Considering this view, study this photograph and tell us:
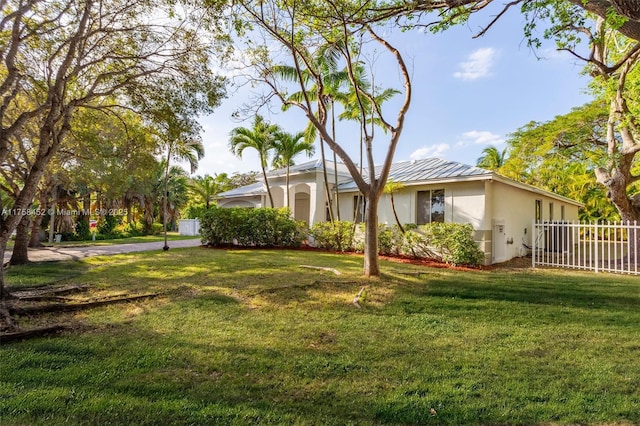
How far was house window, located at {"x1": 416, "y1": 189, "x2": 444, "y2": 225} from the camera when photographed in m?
14.2

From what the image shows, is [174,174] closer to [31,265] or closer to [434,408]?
[31,265]

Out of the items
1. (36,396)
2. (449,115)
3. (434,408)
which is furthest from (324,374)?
(449,115)

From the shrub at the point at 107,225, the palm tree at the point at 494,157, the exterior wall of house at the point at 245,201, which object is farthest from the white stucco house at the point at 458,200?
the shrub at the point at 107,225

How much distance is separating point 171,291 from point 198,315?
2.17 metres

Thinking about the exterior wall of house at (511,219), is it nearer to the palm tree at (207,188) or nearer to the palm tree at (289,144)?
the palm tree at (289,144)

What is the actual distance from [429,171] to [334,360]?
1253cm

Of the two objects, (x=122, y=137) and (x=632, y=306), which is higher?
(x=122, y=137)

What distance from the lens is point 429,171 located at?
49.5ft

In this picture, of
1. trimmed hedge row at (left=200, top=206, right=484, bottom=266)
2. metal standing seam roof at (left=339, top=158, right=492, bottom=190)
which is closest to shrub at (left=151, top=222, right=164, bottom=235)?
trimmed hedge row at (left=200, top=206, right=484, bottom=266)

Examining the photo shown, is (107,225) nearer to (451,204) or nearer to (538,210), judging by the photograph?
(451,204)

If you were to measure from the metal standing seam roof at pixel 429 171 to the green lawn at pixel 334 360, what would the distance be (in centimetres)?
620

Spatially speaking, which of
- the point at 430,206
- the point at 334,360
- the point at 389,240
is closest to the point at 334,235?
the point at 389,240

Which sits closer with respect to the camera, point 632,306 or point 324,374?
point 324,374

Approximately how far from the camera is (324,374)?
150 inches
